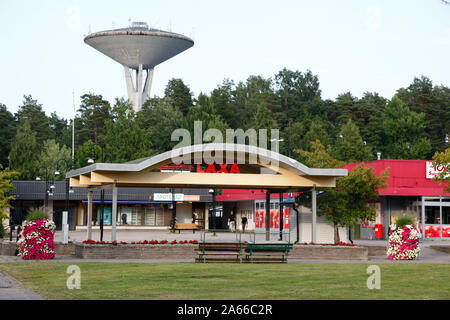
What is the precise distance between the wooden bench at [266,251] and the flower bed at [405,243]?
622 centimetres

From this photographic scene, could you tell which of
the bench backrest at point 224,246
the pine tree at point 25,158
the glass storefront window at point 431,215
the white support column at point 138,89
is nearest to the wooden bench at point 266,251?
the bench backrest at point 224,246

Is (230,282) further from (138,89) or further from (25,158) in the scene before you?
(138,89)

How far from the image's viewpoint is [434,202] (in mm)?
46344

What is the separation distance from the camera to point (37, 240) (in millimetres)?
25719

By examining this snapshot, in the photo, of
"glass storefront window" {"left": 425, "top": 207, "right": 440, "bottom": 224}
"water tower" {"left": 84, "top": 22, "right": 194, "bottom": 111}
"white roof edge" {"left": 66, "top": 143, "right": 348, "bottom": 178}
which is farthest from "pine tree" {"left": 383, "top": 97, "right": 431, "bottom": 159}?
"white roof edge" {"left": 66, "top": 143, "right": 348, "bottom": 178}

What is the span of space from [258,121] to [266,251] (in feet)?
243

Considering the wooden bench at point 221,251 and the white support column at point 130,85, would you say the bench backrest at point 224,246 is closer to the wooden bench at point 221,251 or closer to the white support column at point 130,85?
the wooden bench at point 221,251

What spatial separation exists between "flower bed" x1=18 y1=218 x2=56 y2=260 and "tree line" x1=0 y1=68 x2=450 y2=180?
49443 mm

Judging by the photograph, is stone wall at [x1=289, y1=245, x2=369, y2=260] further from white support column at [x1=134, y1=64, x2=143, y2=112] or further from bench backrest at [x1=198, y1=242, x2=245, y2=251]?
white support column at [x1=134, y1=64, x2=143, y2=112]

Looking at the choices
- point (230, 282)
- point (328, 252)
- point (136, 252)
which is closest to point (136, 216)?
point (136, 252)

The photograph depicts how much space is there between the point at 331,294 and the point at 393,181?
111ft

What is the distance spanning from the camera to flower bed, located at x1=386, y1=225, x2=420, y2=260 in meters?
27.7
